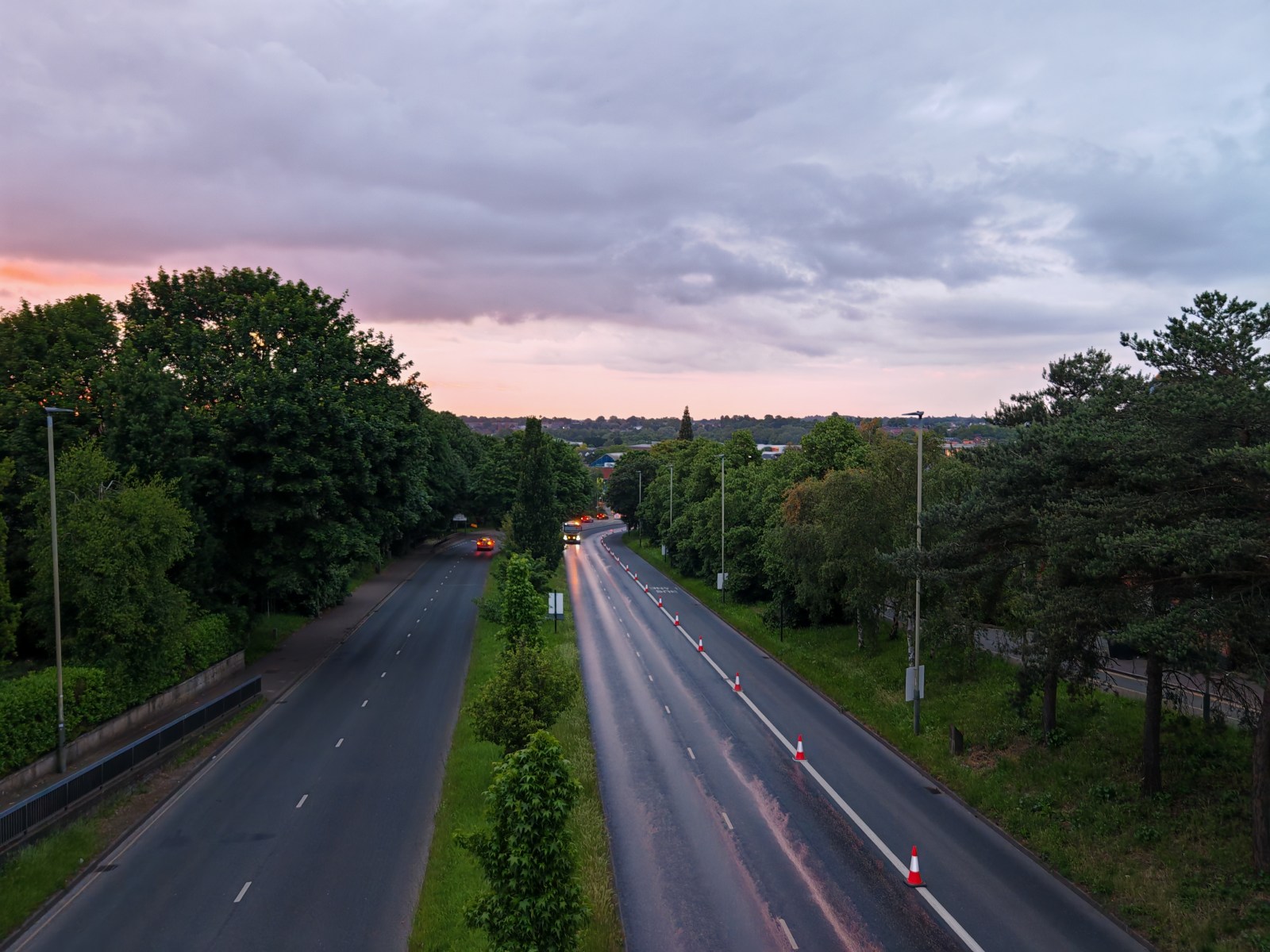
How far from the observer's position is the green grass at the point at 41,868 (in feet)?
51.3

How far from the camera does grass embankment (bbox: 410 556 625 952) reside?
47.8ft

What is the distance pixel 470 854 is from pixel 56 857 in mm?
9002

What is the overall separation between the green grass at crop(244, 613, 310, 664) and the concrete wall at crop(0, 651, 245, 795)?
304 cm

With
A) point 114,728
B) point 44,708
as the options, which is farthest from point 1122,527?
point 114,728

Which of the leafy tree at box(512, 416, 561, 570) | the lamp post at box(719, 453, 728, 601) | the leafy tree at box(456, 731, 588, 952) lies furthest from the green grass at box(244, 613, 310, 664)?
the leafy tree at box(456, 731, 588, 952)

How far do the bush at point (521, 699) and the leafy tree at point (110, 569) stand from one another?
42.3ft

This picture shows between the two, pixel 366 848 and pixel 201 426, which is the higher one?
pixel 201 426

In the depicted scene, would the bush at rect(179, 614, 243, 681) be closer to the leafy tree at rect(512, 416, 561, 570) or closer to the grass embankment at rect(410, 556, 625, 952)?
the grass embankment at rect(410, 556, 625, 952)

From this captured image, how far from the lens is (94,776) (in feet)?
69.3

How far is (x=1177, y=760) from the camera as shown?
19672 millimetres

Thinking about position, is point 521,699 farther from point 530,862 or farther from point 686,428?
point 686,428

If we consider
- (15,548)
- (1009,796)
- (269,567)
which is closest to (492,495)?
(269,567)

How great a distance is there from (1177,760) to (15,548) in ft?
120

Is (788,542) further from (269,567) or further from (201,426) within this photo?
(201,426)
